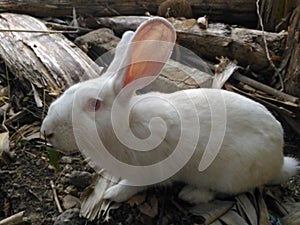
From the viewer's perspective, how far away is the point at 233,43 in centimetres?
378

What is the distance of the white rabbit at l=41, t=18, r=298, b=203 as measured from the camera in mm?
2350

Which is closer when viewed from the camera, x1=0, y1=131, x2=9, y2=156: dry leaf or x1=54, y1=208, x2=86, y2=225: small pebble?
x1=54, y1=208, x2=86, y2=225: small pebble

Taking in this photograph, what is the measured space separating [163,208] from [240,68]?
146 cm

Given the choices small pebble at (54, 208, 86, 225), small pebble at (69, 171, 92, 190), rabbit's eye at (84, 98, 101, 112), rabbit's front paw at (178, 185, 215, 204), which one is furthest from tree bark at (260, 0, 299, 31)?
small pebble at (54, 208, 86, 225)

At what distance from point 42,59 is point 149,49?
149cm

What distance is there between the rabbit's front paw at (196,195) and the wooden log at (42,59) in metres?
1.16

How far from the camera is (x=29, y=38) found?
4.02m

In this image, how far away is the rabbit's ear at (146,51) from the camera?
234 centimetres

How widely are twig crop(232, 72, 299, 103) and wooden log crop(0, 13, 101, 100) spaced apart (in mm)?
1038

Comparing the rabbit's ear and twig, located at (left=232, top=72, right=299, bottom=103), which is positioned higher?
the rabbit's ear

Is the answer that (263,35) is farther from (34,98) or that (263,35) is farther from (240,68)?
(34,98)

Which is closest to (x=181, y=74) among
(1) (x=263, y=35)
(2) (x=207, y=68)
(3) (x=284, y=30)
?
(2) (x=207, y=68)

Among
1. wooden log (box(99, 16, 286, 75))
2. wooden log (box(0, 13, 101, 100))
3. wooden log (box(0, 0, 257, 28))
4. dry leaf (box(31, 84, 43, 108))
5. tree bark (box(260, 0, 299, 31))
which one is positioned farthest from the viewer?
wooden log (box(0, 0, 257, 28))

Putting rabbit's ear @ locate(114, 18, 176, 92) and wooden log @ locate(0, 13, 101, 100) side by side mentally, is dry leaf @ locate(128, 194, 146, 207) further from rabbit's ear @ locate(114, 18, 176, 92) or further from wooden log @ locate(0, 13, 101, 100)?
wooden log @ locate(0, 13, 101, 100)
